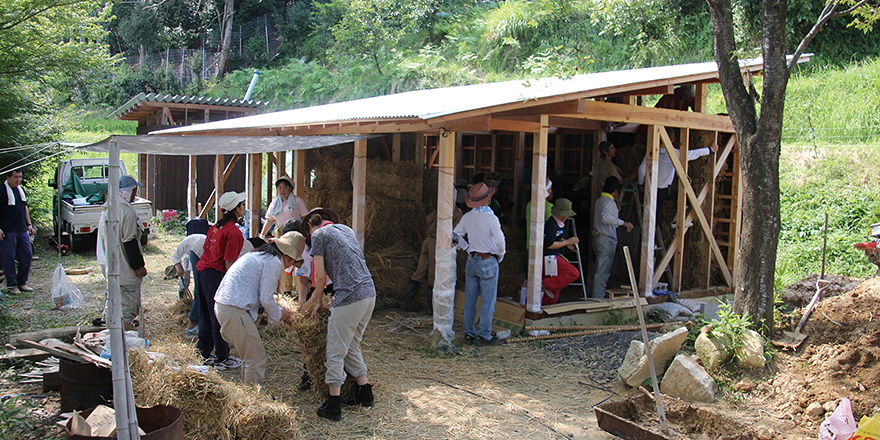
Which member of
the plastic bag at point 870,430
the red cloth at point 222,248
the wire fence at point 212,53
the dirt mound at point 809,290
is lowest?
the plastic bag at point 870,430

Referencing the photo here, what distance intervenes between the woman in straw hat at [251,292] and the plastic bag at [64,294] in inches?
175

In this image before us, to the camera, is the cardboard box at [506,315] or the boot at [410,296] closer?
the cardboard box at [506,315]

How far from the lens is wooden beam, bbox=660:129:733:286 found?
8.61 meters

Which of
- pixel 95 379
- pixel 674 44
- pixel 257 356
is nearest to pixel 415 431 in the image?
pixel 257 356

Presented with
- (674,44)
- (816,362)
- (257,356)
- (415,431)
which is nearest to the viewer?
(415,431)

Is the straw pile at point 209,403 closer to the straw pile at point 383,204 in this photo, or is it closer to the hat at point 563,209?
the straw pile at point 383,204

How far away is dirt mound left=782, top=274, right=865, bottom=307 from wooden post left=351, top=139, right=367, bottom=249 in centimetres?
572

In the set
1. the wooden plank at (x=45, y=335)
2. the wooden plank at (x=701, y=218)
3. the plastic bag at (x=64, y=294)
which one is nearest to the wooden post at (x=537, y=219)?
the wooden plank at (x=701, y=218)

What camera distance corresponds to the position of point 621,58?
19.8 metres

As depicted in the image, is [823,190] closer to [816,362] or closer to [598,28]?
[816,362]

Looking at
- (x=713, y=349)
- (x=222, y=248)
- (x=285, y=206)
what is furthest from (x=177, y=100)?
(x=713, y=349)

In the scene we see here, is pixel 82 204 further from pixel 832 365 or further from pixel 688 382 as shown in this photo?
pixel 832 365

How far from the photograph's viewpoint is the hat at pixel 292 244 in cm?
502

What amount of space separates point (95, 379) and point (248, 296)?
1228 millimetres
